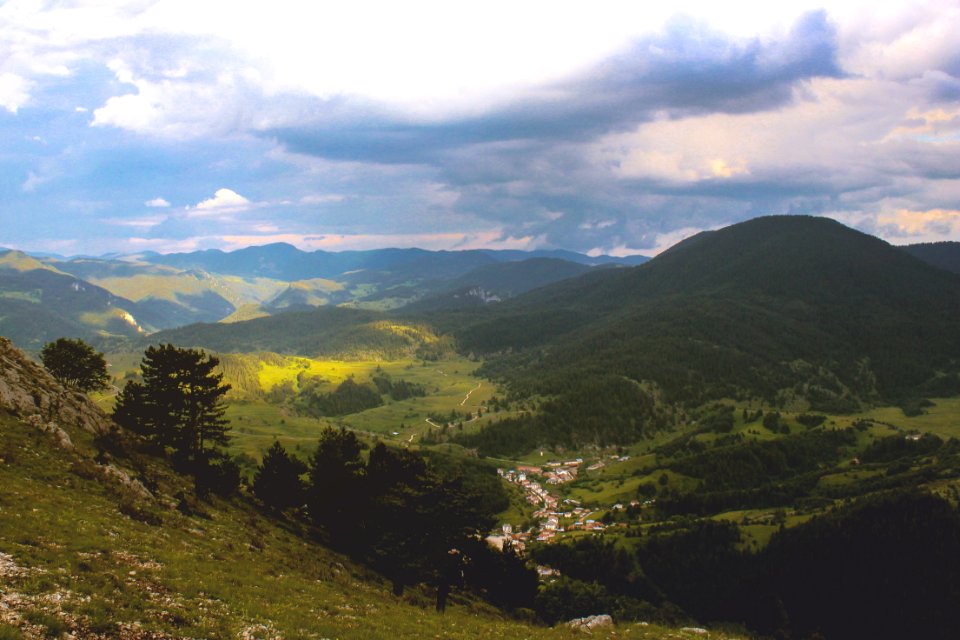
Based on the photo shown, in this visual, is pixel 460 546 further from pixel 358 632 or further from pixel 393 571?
pixel 358 632

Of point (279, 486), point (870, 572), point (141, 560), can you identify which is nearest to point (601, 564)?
point (870, 572)

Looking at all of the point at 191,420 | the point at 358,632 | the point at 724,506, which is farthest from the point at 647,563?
the point at 358,632

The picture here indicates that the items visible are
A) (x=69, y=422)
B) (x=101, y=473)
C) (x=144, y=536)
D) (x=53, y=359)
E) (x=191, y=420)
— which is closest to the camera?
(x=144, y=536)

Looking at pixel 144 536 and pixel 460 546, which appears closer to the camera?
pixel 144 536

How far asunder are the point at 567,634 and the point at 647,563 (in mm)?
110770

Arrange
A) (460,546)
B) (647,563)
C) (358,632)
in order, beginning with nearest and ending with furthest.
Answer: (358,632) → (460,546) → (647,563)

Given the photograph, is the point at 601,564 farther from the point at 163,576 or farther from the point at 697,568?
the point at 163,576

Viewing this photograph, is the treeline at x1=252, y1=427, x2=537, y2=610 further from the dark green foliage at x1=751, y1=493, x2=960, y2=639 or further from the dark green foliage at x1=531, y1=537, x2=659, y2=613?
the dark green foliage at x1=751, y1=493, x2=960, y2=639

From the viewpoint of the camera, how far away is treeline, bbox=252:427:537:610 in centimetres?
4456

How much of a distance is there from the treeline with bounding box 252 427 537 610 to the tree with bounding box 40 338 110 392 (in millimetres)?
37489

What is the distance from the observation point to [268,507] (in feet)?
205

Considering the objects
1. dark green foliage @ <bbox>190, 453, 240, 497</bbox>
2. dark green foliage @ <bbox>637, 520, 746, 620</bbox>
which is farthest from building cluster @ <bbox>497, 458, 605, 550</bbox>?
dark green foliage @ <bbox>190, 453, 240, 497</bbox>

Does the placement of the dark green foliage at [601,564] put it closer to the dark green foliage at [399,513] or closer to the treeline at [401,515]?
the treeline at [401,515]

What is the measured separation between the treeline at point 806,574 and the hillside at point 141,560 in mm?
78166
